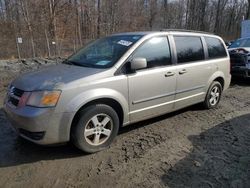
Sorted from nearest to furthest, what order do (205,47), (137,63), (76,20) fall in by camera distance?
(137,63) < (205,47) < (76,20)

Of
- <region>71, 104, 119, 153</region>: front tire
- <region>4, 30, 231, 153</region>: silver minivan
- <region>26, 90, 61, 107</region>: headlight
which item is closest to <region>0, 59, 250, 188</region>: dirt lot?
<region>71, 104, 119, 153</region>: front tire

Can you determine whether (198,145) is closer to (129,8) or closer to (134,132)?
(134,132)

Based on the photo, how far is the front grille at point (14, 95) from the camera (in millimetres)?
3434

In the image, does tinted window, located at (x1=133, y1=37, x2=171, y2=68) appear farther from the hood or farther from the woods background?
the woods background

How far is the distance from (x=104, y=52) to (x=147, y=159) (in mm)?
1874

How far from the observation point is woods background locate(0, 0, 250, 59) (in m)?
14.1

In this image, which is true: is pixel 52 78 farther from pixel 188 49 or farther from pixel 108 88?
pixel 188 49

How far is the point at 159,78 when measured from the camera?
4234 millimetres

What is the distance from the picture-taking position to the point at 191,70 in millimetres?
4773

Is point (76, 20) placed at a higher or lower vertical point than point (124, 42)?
higher

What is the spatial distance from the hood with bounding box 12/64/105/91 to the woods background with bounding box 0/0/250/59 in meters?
3.48

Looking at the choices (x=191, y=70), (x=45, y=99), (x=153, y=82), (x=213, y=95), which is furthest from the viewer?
(x=213, y=95)

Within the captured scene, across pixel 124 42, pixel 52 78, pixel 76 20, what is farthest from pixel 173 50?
pixel 76 20

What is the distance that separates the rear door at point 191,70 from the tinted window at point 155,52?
10.6 inches
